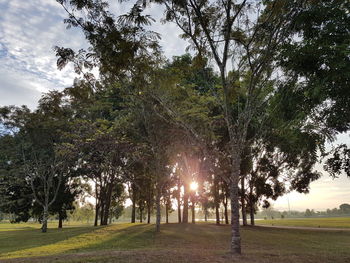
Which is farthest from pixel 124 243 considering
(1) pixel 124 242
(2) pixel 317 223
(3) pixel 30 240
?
(2) pixel 317 223

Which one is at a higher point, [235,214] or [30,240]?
[235,214]

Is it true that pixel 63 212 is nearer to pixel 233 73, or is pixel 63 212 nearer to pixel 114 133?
pixel 114 133

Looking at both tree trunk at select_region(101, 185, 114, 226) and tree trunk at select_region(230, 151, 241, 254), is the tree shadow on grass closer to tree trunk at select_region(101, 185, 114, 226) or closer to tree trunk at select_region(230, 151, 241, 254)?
tree trunk at select_region(230, 151, 241, 254)

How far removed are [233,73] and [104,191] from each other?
106 ft

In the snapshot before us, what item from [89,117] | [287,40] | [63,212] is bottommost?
[63,212]

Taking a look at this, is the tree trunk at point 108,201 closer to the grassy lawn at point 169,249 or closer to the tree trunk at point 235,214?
the grassy lawn at point 169,249

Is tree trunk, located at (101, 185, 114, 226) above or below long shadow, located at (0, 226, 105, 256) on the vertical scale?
above

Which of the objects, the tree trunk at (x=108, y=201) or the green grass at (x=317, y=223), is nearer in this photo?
the tree trunk at (x=108, y=201)

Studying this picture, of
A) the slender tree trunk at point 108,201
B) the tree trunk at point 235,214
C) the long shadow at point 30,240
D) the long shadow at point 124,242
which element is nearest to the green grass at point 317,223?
→ the slender tree trunk at point 108,201

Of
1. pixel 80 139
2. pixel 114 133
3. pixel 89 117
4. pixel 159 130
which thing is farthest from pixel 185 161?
pixel 89 117

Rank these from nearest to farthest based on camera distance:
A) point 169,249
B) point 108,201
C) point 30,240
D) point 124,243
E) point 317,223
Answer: point 169,249, point 124,243, point 30,240, point 108,201, point 317,223

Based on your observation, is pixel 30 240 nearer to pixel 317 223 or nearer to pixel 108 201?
pixel 108 201

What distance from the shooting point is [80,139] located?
82.5 feet

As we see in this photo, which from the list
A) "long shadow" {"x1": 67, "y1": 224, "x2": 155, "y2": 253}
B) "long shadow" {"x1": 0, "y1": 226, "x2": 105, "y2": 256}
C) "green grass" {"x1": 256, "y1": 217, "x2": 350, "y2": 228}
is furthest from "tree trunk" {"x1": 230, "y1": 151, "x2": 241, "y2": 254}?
"green grass" {"x1": 256, "y1": 217, "x2": 350, "y2": 228}
